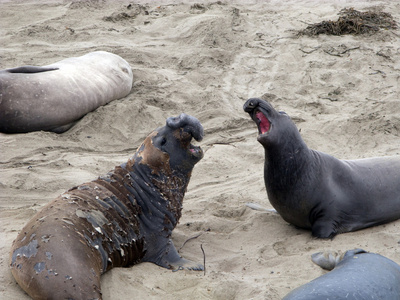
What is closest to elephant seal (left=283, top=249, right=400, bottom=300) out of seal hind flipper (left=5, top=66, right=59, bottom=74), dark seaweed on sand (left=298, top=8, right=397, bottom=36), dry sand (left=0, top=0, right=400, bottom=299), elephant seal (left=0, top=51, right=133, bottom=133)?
dry sand (left=0, top=0, right=400, bottom=299)

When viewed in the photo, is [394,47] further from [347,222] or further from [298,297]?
[298,297]

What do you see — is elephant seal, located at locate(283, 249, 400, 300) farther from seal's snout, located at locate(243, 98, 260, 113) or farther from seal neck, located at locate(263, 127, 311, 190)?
seal's snout, located at locate(243, 98, 260, 113)

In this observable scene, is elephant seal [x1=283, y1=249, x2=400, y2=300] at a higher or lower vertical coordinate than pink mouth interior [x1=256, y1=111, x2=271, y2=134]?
lower

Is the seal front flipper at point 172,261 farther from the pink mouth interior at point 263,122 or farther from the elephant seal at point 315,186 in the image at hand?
the pink mouth interior at point 263,122

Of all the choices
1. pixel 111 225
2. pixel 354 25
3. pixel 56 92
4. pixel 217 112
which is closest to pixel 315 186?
pixel 111 225

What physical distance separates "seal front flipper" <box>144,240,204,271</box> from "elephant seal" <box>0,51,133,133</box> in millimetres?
3311

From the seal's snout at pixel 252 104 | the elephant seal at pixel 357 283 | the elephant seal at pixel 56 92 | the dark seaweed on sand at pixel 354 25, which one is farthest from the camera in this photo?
the dark seaweed on sand at pixel 354 25

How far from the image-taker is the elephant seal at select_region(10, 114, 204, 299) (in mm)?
3121

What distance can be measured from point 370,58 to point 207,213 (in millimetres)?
5049

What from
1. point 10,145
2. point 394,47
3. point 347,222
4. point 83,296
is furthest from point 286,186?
point 394,47

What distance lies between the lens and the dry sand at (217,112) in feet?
13.2

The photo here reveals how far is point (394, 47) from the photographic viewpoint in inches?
356

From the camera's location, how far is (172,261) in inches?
156

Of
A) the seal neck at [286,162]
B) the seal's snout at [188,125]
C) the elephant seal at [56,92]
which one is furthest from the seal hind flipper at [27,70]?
the seal neck at [286,162]
